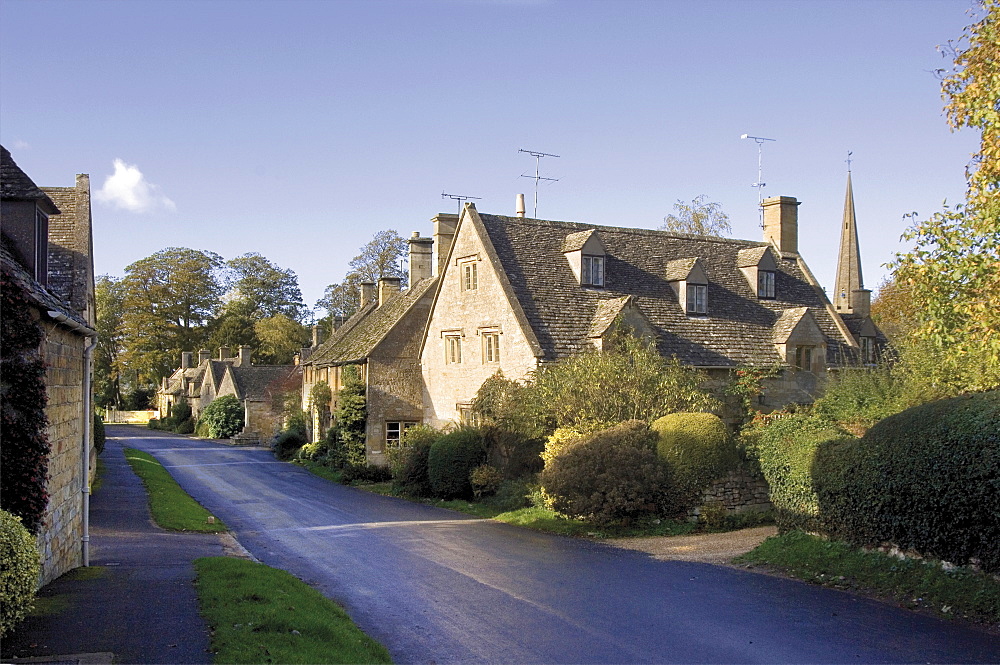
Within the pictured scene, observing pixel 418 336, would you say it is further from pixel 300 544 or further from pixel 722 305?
pixel 300 544

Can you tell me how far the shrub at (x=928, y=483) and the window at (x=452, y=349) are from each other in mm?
19690

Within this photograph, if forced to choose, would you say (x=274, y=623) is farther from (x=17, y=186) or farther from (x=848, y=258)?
(x=848, y=258)

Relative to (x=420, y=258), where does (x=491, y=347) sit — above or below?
below

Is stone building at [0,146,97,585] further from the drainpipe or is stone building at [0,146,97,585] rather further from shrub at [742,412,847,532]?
shrub at [742,412,847,532]

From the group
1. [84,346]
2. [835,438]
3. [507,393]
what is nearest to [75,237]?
[84,346]

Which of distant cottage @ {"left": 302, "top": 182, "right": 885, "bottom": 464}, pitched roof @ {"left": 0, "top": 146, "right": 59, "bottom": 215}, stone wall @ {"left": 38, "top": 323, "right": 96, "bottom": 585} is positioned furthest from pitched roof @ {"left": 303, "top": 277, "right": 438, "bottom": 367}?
pitched roof @ {"left": 0, "top": 146, "right": 59, "bottom": 215}

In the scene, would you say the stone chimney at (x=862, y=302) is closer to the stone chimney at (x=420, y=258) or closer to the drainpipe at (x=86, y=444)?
the stone chimney at (x=420, y=258)

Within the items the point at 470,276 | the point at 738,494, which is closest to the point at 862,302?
the point at 470,276

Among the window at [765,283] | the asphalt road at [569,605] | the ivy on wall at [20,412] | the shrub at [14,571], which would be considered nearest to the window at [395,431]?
the asphalt road at [569,605]

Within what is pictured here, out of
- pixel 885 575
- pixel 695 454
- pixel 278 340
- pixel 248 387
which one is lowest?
pixel 885 575

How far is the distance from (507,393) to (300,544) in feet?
31.0

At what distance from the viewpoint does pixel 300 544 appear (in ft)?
63.9

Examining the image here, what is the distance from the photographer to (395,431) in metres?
37.9

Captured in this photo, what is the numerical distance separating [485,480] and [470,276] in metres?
8.38
